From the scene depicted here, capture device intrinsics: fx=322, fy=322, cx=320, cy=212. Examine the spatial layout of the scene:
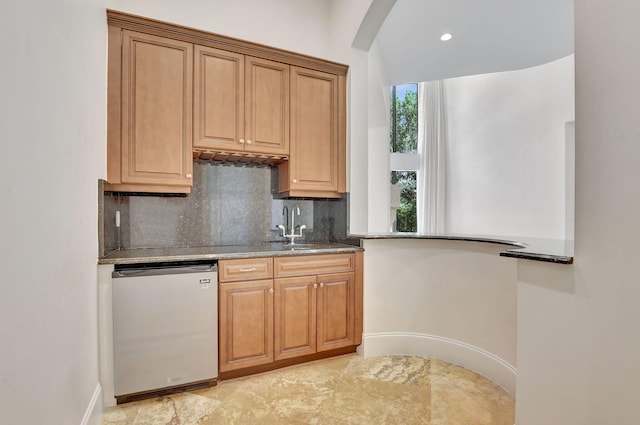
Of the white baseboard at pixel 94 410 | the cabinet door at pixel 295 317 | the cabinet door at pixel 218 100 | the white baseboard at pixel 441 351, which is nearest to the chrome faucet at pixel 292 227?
the cabinet door at pixel 295 317

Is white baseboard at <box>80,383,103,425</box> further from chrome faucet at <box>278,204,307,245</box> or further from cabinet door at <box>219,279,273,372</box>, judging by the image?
chrome faucet at <box>278,204,307,245</box>

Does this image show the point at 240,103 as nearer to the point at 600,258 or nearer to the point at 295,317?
the point at 295,317

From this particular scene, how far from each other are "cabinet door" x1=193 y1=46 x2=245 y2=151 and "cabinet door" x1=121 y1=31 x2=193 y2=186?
0.22 feet

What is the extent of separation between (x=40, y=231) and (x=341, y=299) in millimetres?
2019

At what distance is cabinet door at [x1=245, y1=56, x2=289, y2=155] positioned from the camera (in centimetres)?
259

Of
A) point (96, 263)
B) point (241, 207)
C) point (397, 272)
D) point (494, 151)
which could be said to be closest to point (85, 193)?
point (96, 263)

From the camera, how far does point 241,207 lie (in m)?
2.93

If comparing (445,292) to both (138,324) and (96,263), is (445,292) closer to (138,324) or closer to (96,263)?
(138,324)

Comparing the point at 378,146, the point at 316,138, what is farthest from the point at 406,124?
the point at 316,138

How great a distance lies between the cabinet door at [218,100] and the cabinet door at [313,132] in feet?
1.49

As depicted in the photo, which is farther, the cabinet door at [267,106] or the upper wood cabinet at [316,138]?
the upper wood cabinet at [316,138]

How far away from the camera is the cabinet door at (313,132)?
2.76 m

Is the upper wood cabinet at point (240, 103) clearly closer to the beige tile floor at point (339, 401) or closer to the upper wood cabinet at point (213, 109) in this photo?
the upper wood cabinet at point (213, 109)

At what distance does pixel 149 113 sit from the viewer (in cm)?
228
